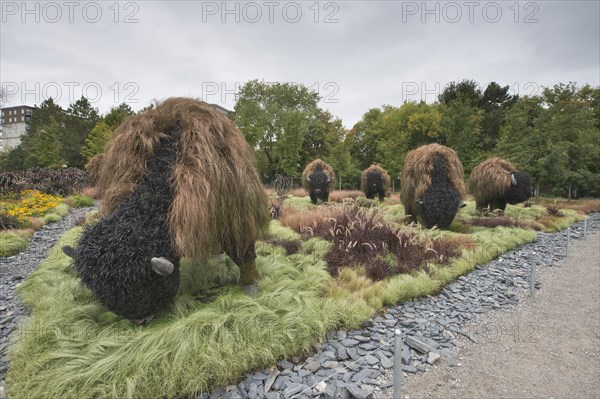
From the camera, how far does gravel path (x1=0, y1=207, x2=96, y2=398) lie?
11.0 feet

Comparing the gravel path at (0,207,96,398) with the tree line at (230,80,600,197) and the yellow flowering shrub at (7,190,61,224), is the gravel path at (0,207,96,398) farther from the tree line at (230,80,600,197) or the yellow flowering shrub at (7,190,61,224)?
the tree line at (230,80,600,197)

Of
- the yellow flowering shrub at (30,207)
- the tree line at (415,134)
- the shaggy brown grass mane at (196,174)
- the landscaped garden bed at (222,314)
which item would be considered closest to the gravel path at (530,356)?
the landscaped garden bed at (222,314)

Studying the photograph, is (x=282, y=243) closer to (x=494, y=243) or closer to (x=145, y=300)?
(x=145, y=300)

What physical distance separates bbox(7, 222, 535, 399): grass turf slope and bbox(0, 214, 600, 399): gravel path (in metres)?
0.13

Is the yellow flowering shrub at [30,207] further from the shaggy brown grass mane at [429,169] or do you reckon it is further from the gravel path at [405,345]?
the shaggy brown grass mane at [429,169]

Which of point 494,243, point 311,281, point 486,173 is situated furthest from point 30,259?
point 486,173

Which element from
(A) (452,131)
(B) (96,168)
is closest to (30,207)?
(B) (96,168)

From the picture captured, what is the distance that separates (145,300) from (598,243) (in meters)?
10.5

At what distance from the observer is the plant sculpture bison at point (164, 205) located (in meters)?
2.44

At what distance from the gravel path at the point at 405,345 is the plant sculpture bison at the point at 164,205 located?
1.11 m

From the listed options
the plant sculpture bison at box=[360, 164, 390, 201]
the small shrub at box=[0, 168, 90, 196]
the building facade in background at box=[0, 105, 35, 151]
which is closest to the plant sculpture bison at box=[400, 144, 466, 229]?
the plant sculpture bison at box=[360, 164, 390, 201]

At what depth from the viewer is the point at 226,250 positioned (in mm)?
3418

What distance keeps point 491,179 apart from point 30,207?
1496cm

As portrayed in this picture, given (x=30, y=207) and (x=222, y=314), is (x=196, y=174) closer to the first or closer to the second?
(x=222, y=314)
